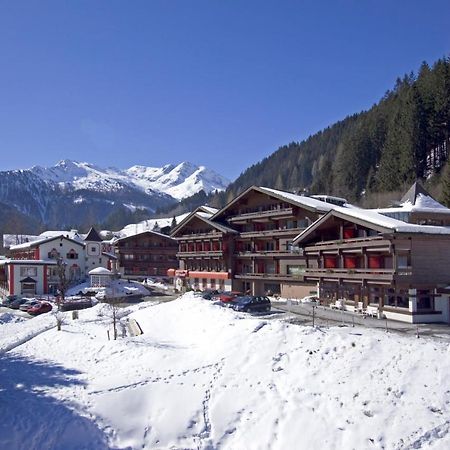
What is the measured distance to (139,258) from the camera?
88.1 m

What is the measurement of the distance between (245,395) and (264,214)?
3743cm

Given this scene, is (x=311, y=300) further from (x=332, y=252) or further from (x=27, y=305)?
(x=27, y=305)

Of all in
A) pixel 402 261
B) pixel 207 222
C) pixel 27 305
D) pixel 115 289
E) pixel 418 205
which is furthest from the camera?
pixel 115 289

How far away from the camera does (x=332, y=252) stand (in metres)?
42.6

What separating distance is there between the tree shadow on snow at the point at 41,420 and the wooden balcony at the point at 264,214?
1294 inches

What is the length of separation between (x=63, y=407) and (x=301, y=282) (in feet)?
110

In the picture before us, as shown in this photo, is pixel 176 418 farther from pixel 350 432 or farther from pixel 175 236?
pixel 175 236

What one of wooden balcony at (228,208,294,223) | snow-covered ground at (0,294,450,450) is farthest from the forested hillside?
snow-covered ground at (0,294,450,450)

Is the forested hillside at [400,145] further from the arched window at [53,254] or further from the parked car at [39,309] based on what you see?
the arched window at [53,254]

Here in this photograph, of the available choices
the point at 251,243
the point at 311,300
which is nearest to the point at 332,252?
the point at 311,300

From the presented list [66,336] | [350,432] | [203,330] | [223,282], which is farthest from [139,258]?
[350,432]

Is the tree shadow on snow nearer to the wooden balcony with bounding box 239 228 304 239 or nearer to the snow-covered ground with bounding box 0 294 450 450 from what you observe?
the snow-covered ground with bounding box 0 294 450 450

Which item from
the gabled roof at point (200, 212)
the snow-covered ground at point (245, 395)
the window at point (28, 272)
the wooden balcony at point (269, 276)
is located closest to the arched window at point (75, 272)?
the window at point (28, 272)

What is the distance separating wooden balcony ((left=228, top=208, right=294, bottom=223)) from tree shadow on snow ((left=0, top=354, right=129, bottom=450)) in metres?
32.9
